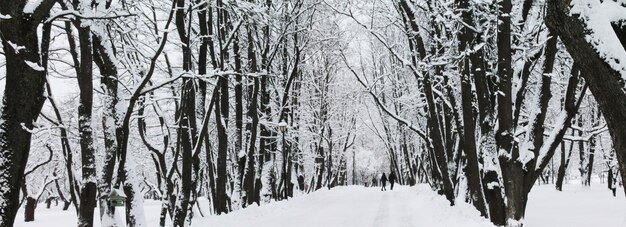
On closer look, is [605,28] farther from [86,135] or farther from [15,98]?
[86,135]

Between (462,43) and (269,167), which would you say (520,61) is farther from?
(269,167)

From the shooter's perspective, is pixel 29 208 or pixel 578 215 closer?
pixel 578 215

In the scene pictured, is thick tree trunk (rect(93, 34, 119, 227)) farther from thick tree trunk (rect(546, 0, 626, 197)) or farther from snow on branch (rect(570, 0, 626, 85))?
snow on branch (rect(570, 0, 626, 85))

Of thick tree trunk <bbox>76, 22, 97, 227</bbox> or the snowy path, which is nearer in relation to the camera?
thick tree trunk <bbox>76, 22, 97, 227</bbox>

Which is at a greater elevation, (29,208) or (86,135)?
(86,135)

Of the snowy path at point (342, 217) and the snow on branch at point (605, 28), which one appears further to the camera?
the snowy path at point (342, 217)

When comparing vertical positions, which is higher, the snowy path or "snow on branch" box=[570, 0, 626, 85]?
→ "snow on branch" box=[570, 0, 626, 85]

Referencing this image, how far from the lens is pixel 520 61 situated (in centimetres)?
958

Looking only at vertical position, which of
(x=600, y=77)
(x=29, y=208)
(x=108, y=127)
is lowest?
(x=29, y=208)

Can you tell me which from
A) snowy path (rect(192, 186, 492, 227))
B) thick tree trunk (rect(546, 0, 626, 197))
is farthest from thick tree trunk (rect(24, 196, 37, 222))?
thick tree trunk (rect(546, 0, 626, 197))

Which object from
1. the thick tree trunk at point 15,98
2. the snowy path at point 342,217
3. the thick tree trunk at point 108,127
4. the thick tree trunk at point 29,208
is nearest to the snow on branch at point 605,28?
the thick tree trunk at point 15,98

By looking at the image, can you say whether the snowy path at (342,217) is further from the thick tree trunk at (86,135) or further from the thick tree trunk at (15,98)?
the thick tree trunk at (15,98)

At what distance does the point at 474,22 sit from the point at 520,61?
1.22m

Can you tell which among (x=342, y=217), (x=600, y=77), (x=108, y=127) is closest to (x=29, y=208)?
(x=342, y=217)
